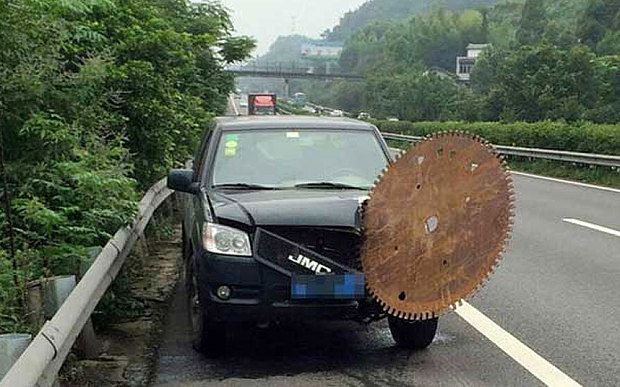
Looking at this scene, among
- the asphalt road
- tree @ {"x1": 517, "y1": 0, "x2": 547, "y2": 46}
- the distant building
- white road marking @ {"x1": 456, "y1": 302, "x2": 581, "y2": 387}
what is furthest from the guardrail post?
the distant building

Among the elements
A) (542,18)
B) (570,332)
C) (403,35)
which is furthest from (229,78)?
(403,35)

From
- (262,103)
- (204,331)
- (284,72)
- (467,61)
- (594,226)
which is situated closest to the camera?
(204,331)

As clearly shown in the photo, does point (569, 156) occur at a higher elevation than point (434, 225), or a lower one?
lower

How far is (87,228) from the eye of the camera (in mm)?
6438

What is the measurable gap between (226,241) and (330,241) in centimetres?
69

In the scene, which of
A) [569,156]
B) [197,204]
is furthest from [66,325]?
[569,156]

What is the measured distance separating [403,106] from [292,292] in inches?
3678

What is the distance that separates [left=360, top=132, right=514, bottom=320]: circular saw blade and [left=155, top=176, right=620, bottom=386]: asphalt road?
514 millimetres

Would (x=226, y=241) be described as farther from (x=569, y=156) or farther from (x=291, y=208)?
(x=569, y=156)

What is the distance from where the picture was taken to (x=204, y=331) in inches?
229

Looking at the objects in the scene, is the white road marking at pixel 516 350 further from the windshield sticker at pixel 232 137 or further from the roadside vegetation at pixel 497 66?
the roadside vegetation at pixel 497 66

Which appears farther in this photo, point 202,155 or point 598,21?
point 598,21

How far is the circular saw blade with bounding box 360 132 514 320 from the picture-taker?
5.40 metres

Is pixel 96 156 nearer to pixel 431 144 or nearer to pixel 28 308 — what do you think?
pixel 28 308
